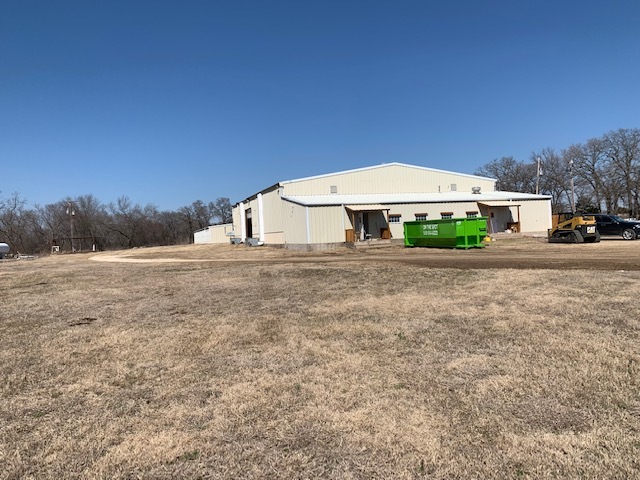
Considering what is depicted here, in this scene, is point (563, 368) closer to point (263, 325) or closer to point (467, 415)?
point (467, 415)

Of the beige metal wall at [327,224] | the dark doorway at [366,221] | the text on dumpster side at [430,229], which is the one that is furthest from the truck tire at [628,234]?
the beige metal wall at [327,224]

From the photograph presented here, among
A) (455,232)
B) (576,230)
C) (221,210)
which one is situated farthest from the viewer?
(221,210)

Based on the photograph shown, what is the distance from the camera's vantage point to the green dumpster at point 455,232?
2217 centimetres

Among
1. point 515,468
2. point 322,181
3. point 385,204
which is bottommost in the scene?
point 515,468

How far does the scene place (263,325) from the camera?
Answer: 21.1 ft

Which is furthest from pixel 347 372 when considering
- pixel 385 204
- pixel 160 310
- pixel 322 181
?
pixel 322 181

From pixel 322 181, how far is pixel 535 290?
2796cm

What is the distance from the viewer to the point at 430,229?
2411cm

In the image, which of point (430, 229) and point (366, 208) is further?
point (366, 208)

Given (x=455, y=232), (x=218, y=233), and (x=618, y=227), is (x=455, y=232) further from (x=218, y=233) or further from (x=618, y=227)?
(x=218, y=233)

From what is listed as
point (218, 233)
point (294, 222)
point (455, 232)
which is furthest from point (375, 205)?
point (218, 233)

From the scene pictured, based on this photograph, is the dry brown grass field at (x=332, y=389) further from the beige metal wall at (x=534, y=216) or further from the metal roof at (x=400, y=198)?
the beige metal wall at (x=534, y=216)

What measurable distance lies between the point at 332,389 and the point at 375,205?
1087 inches

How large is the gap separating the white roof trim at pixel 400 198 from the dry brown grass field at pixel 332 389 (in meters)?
22.9
